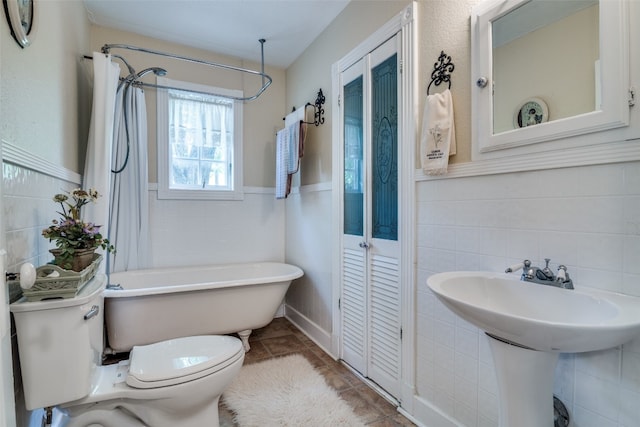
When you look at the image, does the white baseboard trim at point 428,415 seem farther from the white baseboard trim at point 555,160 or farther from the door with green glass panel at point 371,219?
the white baseboard trim at point 555,160

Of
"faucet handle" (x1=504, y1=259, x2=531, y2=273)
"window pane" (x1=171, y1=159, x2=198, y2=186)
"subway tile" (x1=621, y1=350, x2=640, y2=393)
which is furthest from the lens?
"window pane" (x1=171, y1=159, x2=198, y2=186)

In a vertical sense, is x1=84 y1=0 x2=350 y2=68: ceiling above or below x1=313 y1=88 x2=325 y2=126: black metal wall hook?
above

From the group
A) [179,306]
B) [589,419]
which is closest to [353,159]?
[179,306]

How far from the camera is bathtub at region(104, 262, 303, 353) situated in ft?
6.86

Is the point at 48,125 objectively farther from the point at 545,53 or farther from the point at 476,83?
the point at 545,53

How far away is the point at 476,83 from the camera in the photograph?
4.40 ft

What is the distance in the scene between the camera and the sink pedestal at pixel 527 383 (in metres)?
0.99

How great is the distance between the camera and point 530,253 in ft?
3.89

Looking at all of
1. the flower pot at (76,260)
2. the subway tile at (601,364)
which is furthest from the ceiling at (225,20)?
the subway tile at (601,364)

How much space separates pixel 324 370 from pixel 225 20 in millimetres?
2775

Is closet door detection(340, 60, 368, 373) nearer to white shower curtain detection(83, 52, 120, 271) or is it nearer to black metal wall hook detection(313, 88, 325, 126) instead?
black metal wall hook detection(313, 88, 325, 126)

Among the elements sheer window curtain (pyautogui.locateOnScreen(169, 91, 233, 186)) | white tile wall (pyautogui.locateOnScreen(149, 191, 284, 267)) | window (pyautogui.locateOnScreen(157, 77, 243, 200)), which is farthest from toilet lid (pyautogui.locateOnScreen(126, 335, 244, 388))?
sheer window curtain (pyautogui.locateOnScreen(169, 91, 233, 186))

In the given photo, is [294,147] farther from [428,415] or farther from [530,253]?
[428,415]

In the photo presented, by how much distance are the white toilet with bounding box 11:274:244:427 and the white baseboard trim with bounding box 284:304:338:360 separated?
1.08 meters
